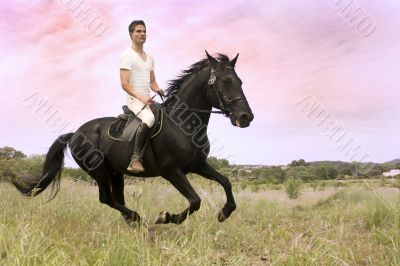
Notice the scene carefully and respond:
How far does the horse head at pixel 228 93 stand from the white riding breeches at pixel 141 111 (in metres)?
0.90

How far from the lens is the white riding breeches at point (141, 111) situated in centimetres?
609

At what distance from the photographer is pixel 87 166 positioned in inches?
297

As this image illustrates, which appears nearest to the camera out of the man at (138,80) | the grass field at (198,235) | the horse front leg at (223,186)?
the grass field at (198,235)

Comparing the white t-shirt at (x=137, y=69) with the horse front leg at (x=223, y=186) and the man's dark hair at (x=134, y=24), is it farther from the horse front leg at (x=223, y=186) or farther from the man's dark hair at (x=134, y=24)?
the horse front leg at (x=223, y=186)

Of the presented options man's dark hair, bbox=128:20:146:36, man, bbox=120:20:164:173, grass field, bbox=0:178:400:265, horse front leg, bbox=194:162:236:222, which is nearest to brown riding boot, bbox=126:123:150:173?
man, bbox=120:20:164:173

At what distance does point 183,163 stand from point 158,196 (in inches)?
191

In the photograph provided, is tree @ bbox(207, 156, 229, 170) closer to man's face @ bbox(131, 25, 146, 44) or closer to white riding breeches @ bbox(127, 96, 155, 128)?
white riding breeches @ bbox(127, 96, 155, 128)

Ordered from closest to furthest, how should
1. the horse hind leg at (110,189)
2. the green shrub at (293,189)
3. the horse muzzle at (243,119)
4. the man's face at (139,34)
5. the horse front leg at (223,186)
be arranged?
1. the horse muzzle at (243,119)
2. the horse front leg at (223,186)
3. the man's face at (139,34)
4. the horse hind leg at (110,189)
5. the green shrub at (293,189)

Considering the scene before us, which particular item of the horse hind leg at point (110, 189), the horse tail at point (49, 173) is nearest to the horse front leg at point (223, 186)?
the horse hind leg at point (110, 189)

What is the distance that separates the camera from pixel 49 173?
26.8 ft

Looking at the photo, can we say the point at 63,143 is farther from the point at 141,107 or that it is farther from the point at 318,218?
the point at 318,218

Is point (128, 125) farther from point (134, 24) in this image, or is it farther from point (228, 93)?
point (228, 93)

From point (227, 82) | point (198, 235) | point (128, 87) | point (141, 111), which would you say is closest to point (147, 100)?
point (141, 111)

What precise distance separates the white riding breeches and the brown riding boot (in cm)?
8
